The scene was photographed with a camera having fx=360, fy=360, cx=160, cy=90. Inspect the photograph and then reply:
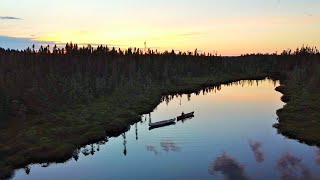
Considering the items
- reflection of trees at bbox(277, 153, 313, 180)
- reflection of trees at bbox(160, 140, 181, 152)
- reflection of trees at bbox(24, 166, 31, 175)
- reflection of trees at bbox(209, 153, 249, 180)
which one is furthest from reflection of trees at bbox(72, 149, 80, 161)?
reflection of trees at bbox(277, 153, 313, 180)

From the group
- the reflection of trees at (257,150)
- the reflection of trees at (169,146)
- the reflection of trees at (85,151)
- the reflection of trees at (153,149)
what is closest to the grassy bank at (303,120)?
the reflection of trees at (257,150)

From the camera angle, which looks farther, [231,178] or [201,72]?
[201,72]

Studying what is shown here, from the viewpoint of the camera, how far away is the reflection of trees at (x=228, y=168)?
31706mm

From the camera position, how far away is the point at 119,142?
4378cm

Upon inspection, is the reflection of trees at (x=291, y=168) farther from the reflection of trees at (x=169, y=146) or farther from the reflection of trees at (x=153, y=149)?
the reflection of trees at (x=153, y=149)

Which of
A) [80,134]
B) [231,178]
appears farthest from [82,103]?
[231,178]

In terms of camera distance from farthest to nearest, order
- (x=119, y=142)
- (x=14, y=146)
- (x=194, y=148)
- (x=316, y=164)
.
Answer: (x=119, y=142) → (x=194, y=148) → (x=14, y=146) → (x=316, y=164)

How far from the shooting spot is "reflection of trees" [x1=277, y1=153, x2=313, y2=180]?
31.6 m

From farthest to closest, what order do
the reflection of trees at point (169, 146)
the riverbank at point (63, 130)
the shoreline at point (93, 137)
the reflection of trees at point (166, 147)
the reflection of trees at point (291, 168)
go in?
the reflection of trees at point (169, 146) → the reflection of trees at point (166, 147) → the riverbank at point (63, 130) → the shoreline at point (93, 137) → the reflection of trees at point (291, 168)

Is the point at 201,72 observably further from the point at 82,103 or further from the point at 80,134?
the point at 80,134

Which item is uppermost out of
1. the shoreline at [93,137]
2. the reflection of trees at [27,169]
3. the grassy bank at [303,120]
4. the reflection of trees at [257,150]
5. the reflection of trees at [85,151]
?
the grassy bank at [303,120]

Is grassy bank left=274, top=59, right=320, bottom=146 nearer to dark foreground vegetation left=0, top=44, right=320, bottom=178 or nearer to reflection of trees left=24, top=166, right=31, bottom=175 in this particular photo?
dark foreground vegetation left=0, top=44, right=320, bottom=178

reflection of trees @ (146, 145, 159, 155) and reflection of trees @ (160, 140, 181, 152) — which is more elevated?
reflection of trees @ (160, 140, 181, 152)

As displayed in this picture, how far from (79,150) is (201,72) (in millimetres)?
129014
